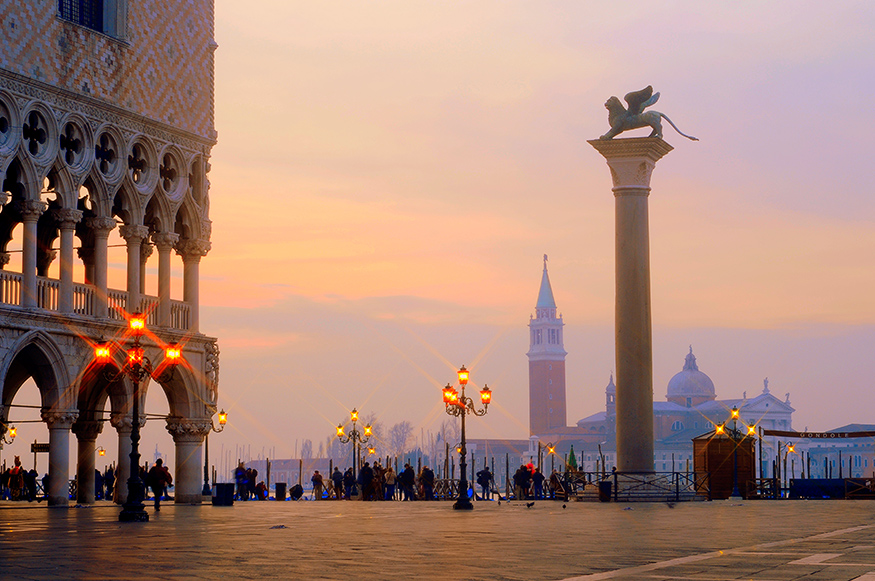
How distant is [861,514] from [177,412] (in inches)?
778

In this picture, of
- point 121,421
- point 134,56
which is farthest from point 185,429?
point 134,56

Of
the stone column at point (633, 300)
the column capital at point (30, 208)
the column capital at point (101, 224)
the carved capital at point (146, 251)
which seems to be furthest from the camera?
the carved capital at point (146, 251)

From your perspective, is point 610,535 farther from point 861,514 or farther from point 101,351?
point 101,351

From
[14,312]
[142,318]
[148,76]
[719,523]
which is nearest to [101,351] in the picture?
[14,312]

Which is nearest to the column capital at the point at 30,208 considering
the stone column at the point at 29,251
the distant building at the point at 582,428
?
the stone column at the point at 29,251

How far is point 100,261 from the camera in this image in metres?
34.9

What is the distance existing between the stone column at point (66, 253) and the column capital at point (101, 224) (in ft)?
3.92

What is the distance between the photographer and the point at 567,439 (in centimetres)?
19038

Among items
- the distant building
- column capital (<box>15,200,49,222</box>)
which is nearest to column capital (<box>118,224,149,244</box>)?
column capital (<box>15,200,49,222</box>)

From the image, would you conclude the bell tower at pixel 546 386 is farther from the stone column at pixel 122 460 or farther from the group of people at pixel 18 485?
the stone column at pixel 122 460

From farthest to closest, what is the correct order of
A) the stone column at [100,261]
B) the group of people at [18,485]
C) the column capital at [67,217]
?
the group of people at [18,485], the stone column at [100,261], the column capital at [67,217]

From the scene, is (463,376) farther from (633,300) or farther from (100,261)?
(100,261)

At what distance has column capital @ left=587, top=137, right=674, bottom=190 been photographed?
1366 inches

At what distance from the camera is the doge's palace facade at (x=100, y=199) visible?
3216 cm
